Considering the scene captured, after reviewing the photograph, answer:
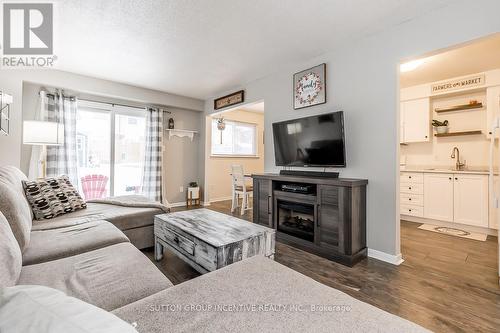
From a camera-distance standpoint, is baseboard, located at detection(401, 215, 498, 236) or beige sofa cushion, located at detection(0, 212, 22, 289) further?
baseboard, located at detection(401, 215, 498, 236)

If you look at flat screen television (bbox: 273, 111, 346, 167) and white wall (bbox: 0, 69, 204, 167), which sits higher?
white wall (bbox: 0, 69, 204, 167)

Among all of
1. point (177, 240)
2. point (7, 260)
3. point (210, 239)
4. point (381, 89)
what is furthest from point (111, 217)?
point (381, 89)

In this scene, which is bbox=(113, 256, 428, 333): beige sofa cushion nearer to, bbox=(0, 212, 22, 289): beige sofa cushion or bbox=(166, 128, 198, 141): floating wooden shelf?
bbox=(0, 212, 22, 289): beige sofa cushion

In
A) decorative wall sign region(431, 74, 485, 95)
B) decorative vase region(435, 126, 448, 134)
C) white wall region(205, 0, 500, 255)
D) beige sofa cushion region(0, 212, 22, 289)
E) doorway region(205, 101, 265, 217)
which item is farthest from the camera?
doorway region(205, 101, 265, 217)

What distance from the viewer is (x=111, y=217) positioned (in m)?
2.40

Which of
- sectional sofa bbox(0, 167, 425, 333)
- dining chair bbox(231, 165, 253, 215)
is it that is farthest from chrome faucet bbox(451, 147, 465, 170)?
sectional sofa bbox(0, 167, 425, 333)

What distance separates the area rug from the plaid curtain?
4929mm

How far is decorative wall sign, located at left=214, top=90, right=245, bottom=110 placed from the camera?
14.3ft

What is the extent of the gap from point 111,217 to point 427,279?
123 inches

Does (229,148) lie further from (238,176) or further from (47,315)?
(47,315)

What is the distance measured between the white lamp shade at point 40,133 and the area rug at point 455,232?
219 inches

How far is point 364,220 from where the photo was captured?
2648 millimetres

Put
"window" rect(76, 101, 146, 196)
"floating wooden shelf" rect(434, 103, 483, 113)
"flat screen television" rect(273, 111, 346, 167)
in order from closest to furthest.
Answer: "flat screen television" rect(273, 111, 346, 167) < "floating wooden shelf" rect(434, 103, 483, 113) < "window" rect(76, 101, 146, 196)

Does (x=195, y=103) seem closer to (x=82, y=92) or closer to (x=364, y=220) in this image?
(x=82, y=92)
